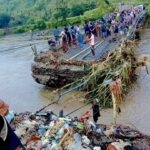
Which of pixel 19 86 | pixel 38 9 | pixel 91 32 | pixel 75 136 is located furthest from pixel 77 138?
pixel 38 9

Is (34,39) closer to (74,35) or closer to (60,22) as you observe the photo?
(60,22)

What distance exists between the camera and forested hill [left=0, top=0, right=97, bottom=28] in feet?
153

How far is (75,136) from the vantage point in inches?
327

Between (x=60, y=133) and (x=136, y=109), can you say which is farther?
(x=136, y=109)

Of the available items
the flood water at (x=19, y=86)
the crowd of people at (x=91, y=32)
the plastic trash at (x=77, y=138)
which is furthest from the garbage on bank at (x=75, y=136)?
the crowd of people at (x=91, y=32)

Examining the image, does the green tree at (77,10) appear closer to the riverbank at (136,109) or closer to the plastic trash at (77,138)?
the riverbank at (136,109)

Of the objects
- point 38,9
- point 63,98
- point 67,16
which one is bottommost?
point 38,9

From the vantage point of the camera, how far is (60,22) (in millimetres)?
41719

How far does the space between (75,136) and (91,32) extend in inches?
501

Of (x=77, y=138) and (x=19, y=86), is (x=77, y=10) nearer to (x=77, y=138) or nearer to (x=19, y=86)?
(x=19, y=86)

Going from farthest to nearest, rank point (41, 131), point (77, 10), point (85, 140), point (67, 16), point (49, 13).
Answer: point (49, 13) → point (77, 10) → point (67, 16) → point (41, 131) → point (85, 140)

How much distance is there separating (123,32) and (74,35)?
14.4ft

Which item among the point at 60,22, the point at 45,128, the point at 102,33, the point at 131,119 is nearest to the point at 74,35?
the point at 102,33

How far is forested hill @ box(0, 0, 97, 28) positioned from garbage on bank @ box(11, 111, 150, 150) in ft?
115
